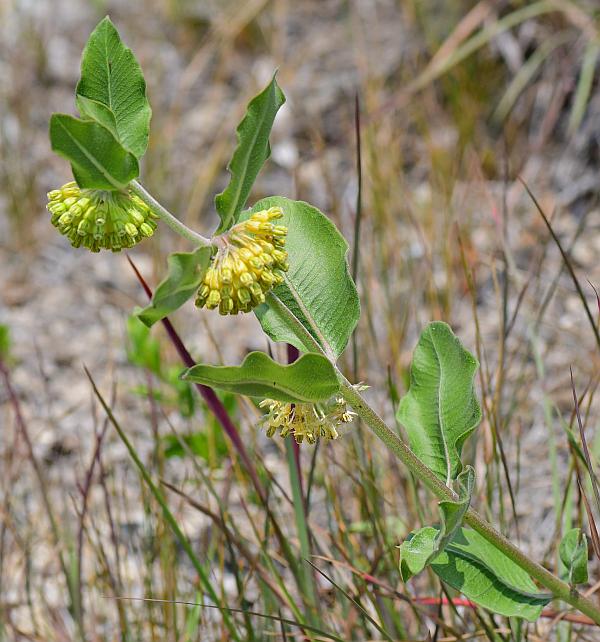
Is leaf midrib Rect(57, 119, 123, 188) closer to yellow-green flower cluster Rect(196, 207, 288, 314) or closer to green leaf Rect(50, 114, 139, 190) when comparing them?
green leaf Rect(50, 114, 139, 190)

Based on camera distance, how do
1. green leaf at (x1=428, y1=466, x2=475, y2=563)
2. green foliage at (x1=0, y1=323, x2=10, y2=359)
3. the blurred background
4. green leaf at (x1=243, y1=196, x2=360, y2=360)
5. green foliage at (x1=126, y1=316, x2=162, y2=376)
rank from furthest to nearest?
green foliage at (x1=0, y1=323, x2=10, y2=359) < green foliage at (x1=126, y1=316, x2=162, y2=376) < the blurred background < green leaf at (x1=243, y1=196, x2=360, y2=360) < green leaf at (x1=428, y1=466, x2=475, y2=563)

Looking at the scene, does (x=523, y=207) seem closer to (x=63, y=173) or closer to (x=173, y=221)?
(x=63, y=173)

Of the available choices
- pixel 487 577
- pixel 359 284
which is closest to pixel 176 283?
pixel 487 577

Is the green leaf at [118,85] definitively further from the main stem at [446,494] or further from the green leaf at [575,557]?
the green leaf at [575,557]

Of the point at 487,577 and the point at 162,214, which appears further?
the point at 487,577

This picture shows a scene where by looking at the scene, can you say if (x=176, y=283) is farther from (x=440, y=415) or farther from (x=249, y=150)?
(x=440, y=415)

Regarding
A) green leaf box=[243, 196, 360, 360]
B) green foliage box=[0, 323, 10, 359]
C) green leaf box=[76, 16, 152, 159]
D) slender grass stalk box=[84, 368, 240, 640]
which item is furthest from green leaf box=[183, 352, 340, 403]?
green foliage box=[0, 323, 10, 359]

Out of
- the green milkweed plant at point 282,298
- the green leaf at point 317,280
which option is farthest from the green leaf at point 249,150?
the green leaf at point 317,280
